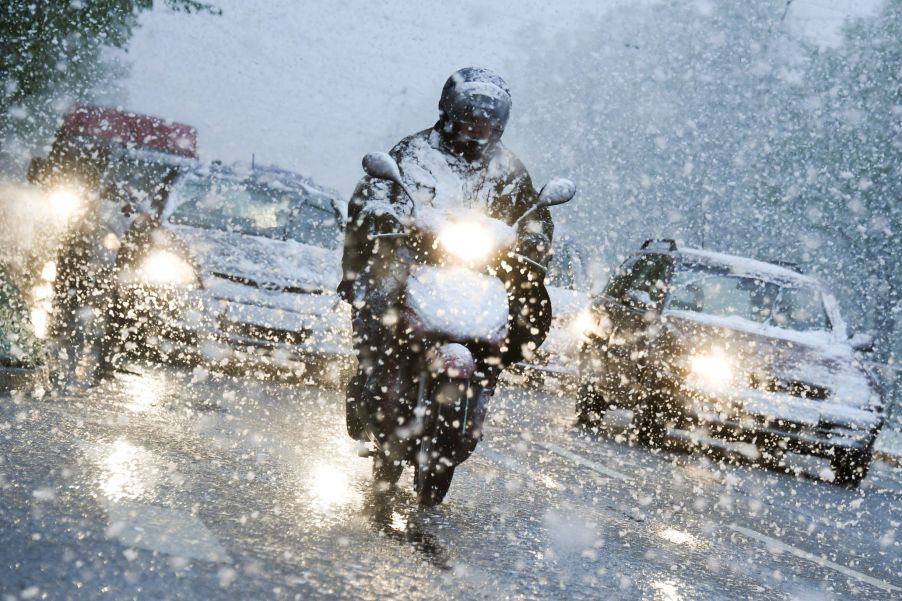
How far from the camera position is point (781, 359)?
392 inches

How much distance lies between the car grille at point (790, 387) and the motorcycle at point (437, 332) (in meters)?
5.43

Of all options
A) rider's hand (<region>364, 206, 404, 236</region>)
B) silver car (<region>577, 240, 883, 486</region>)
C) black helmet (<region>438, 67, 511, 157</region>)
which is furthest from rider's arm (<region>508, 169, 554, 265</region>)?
silver car (<region>577, 240, 883, 486</region>)

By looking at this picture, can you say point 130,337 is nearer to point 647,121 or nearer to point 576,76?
point 647,121

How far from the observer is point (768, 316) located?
10664mm

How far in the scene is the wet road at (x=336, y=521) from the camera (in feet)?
11.7

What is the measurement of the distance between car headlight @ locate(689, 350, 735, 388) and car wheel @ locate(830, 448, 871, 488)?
125cm

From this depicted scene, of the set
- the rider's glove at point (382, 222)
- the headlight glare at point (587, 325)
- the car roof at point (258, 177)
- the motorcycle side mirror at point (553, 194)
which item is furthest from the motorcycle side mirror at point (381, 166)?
the headlight glare at point (587, 325)

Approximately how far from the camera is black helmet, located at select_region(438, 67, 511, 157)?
5039 mm

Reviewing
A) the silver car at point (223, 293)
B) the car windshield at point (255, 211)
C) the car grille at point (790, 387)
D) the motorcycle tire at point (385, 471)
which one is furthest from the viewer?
the car windshield at point (255, 211)

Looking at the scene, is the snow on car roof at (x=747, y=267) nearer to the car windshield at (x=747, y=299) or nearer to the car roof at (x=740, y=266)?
the car roof at (x=740, y=266)

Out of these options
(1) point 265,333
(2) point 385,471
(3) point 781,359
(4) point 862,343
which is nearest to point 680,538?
(2) point 385,471

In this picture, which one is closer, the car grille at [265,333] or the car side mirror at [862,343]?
the car grille at [265,333]

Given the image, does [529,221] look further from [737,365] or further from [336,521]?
[737,365]

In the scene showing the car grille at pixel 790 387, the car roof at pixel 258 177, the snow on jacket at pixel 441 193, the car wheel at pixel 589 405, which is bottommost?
the car wheel at pixel 589 405
